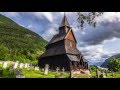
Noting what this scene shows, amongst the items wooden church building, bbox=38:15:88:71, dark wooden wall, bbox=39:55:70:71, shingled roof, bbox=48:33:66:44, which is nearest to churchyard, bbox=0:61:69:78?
dark wooden wall, bbox=39:55:70:71

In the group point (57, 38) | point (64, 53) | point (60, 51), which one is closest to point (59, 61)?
point (64, 53)

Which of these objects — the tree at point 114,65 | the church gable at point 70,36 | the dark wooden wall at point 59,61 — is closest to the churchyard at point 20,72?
the dark wooden wall at point 59,61

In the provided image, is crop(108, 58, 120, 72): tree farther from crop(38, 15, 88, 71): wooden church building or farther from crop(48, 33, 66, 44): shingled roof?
crop(48, 33, 66, 44): shingled roof

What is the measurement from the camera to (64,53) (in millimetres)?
34406

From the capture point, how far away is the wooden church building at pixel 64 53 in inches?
1336

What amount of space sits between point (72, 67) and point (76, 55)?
3700 millimetres

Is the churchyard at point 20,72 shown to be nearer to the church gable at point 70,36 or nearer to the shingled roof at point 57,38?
the shingled roof at point 57,38

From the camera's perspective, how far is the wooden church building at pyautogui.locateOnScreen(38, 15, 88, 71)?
111 ft
